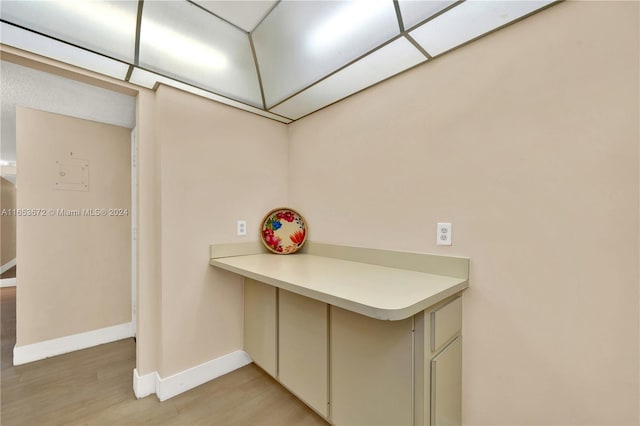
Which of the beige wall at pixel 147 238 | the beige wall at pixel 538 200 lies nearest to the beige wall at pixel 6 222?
the beige wall at pixel 147 238

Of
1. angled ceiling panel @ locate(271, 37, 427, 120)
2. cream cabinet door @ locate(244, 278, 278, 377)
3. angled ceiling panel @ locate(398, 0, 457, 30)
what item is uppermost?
angled ceiling panel @ locate(398, 0, 457, 30)

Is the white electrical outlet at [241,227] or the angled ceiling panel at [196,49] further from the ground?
the angled ceiling panel at [196,49]

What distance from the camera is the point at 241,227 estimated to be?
79.2 inches

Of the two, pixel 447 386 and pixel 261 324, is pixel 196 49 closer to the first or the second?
pixel 261 324

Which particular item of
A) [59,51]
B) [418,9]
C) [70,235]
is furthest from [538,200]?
[70,235]

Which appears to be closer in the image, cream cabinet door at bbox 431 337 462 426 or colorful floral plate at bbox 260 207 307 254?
cream cabinet door at bbox 431 337 462 426

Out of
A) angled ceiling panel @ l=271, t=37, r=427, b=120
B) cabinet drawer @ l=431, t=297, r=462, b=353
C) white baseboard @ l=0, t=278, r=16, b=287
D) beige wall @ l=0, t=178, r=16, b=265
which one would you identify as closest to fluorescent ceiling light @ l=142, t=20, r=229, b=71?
angled ceiling panel @ l=271, t=37, r=427, b=120

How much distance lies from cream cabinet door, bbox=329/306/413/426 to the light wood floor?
41cm

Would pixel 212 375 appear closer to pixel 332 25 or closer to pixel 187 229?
pixel 187 229

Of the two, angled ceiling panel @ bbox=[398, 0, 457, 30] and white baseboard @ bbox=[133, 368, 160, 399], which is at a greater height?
angled ceiling panel @ bbox=[398, 0, 457, 30]

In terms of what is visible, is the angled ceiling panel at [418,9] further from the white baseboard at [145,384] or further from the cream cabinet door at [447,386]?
the white baseboard at [145,384]

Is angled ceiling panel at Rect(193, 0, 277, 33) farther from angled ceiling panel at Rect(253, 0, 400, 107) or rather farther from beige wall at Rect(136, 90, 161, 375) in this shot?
beige wall at Rect(136, 90, 161, 375)

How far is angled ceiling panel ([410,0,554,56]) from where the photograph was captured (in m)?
1.06

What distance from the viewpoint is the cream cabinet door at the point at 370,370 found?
3.34 ft
